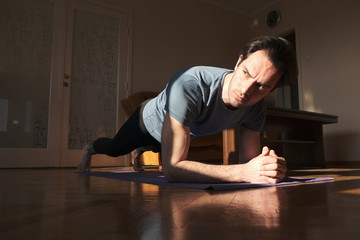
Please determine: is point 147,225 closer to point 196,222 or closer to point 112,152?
point 196,222

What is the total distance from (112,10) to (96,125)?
5.34 ft

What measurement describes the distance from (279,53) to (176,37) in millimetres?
3713

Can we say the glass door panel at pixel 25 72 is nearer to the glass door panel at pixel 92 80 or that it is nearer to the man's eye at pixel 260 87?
the glass door panel at pixel 92 80

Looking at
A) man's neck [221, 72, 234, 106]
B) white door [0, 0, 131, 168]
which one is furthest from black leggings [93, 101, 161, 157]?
white door [0, 0, 131, 168]

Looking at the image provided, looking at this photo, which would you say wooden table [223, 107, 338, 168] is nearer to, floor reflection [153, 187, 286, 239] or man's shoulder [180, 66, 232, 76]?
man's shoulder [180, 66, 232, 76]

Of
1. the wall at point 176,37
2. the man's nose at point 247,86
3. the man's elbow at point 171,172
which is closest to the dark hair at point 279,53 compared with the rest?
the man's nose at point 247,86

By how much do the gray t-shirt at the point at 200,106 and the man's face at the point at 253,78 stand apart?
9cm

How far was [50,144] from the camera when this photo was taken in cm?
357

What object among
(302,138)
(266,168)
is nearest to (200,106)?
(266,168)

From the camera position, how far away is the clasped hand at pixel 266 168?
3.48 feet

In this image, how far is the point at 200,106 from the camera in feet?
3.91

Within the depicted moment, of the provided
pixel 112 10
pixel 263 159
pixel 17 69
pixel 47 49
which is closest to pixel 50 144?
pixel 17 69

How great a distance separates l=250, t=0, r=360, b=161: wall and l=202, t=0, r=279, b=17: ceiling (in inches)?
20.4

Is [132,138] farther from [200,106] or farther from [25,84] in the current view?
[25,84]
